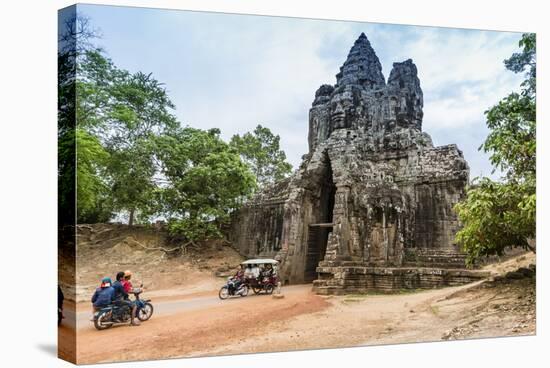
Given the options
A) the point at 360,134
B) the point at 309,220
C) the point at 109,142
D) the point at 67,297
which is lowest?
the point at 67,297

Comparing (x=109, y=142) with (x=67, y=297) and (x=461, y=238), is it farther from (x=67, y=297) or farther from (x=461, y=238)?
(x=461, y=238)

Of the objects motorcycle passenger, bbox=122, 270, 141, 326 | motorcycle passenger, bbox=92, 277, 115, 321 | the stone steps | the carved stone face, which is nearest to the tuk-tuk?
the stone steps

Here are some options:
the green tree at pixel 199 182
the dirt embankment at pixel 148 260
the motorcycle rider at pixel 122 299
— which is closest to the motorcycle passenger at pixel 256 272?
the dirt embankment at pixel 148 260

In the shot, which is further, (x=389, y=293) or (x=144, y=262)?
(x=389, y=293)

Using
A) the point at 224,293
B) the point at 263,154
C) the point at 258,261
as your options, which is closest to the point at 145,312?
the point at 224,293

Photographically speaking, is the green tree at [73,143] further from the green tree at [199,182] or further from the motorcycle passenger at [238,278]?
the motorcycle passenger at [238,278]

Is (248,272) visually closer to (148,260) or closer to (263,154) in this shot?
(148,260)

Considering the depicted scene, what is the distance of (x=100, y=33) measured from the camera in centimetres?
901

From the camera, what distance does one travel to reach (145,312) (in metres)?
9.33

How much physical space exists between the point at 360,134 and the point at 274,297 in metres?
6.07

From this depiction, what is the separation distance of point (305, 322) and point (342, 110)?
6.92 m

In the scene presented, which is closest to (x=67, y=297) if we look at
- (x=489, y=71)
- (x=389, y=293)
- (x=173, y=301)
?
(x=173, y=301)

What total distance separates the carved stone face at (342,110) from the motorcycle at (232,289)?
5778 mm

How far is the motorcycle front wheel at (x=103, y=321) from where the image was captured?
866 centimetres
